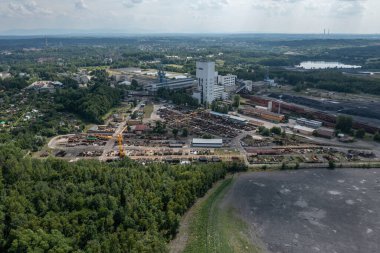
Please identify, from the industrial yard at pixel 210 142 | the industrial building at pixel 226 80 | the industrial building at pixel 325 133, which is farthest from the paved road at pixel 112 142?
the industrial building at pixel 226 80

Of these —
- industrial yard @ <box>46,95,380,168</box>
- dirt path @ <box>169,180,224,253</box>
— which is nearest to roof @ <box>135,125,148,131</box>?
industrial yard @ <box>46,95,380,168</box>

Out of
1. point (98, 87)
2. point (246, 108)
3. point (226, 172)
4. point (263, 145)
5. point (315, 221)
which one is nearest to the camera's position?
point (315, 221)

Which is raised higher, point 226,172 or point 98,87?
point 98,87

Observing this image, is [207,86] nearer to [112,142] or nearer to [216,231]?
[112,142]

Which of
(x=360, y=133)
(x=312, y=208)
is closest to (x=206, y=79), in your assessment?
(x=360, y=133)

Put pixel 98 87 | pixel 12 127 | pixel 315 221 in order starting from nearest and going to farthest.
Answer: pixel 315 221 → pixel 12 127 → pixel 98 87

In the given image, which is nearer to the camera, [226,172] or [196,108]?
[226,172]

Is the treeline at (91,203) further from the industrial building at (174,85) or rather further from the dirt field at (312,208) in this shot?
the industrial building at (174,85)

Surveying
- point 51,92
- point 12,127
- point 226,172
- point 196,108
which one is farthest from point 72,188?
point 51,92

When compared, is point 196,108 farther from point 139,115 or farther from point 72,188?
point 72,188
